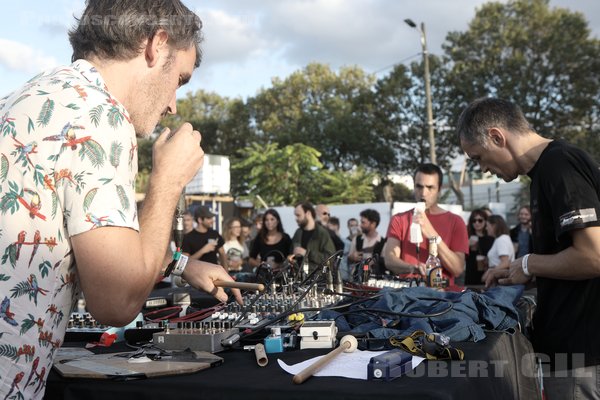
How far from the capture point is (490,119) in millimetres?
2709

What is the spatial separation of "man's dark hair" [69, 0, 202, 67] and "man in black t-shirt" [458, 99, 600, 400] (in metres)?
1.61

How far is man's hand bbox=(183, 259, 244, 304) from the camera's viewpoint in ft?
6.39

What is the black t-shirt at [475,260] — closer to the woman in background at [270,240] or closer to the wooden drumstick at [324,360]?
the woman in background at [270,240]

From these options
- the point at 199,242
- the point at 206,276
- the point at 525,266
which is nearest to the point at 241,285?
the point at 206,276

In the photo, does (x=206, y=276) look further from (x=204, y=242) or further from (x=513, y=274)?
(x=204, y=242)

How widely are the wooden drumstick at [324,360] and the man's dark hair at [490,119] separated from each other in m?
1.32

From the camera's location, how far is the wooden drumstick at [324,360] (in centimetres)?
146

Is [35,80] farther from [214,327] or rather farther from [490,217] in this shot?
[490,217]

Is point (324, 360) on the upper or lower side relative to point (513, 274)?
lower

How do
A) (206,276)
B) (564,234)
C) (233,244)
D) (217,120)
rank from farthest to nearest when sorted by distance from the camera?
(217,120), (233,244), (564,234), (206,276)

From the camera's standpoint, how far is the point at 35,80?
1.36m

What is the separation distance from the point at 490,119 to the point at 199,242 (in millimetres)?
5600

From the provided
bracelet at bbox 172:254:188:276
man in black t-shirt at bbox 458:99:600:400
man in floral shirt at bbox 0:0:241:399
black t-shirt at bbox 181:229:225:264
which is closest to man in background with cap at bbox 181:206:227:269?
black t-shirt at bbox 181:229:225:264

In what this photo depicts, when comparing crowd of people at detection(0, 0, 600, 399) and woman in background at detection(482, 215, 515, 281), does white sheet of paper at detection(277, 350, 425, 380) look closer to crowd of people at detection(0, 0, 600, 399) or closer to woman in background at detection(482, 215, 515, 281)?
crowd of people at detection(0, 0, 600, 399)
